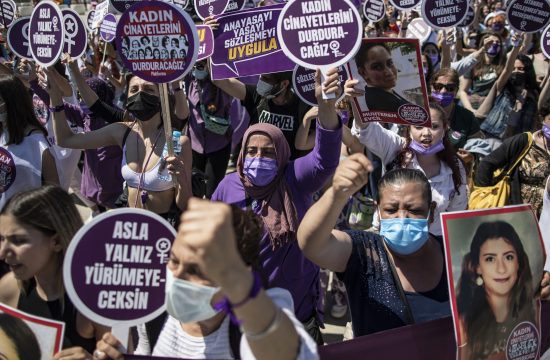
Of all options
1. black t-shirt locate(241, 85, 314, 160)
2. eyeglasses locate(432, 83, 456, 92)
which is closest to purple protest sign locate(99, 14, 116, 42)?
black t-shirt locate(241, 85, 314, 160)

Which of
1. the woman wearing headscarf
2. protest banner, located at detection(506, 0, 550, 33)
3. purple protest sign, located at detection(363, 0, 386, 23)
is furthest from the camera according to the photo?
purple protest sign, located at detection(363, 0, 386, 23)

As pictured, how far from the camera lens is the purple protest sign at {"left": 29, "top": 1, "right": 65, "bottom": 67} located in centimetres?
420

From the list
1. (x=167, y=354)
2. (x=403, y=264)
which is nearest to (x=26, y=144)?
(x=167, y=354)

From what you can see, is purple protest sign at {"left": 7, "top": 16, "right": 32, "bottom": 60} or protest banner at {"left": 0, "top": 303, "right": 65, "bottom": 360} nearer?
protest banner at {"left": 0, "top": 303, "right": 65, "bottom": 360}

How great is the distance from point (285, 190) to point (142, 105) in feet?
3.82

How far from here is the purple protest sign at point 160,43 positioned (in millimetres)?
3174

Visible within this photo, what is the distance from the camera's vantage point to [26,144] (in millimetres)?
3619

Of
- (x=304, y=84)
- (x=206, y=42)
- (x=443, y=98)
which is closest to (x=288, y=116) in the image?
(x=304, y=84)

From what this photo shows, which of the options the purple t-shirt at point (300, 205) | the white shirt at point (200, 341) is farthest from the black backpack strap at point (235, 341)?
the purple t-shirt at point (300, 205)

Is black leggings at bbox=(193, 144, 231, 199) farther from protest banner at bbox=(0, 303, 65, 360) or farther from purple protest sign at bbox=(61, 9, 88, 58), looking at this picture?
protest banner at bbox=(0, 303, 65, 360)

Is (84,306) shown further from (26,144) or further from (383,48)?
(383,48)

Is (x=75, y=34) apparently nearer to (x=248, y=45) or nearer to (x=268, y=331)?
(x=248, y=45)

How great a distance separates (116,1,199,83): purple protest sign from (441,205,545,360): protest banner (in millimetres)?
1616

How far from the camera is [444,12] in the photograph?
623cm
